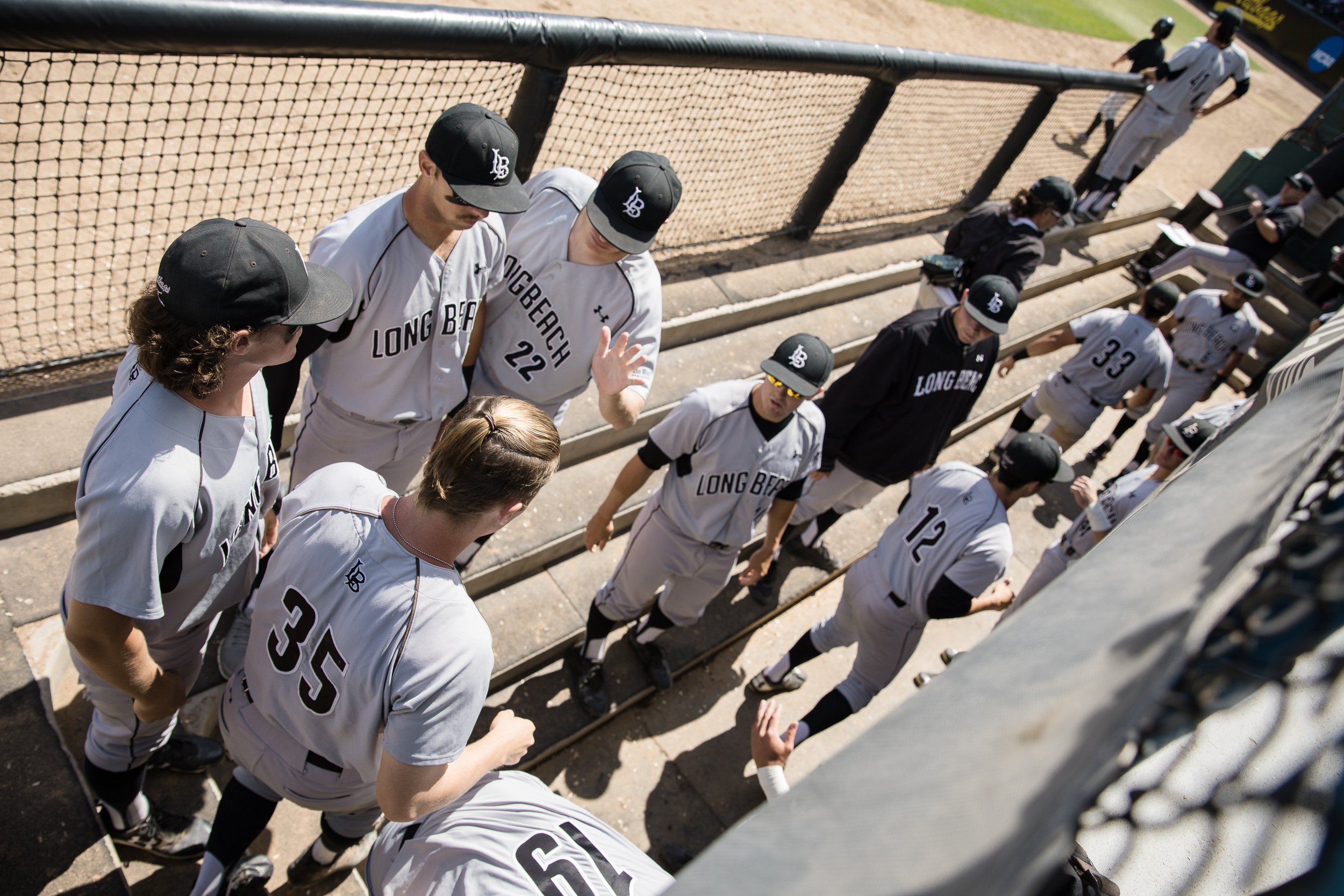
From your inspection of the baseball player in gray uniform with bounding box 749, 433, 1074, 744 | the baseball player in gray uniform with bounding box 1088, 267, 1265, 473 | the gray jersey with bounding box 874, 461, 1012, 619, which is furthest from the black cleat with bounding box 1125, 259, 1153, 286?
the gray jersey with bounding box 874, 461, 1012, 619

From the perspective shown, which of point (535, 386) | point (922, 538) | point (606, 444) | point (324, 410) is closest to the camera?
point (324, 410)

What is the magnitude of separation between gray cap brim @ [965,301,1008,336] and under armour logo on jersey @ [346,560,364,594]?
3184mm

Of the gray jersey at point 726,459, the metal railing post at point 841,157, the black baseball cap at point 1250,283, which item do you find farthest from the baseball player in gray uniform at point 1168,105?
the gray jersey at point 726,459

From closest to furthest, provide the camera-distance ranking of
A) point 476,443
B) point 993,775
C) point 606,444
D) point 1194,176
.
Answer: point 993,775 < point 476,443 < point 606,444 < point 1194,176

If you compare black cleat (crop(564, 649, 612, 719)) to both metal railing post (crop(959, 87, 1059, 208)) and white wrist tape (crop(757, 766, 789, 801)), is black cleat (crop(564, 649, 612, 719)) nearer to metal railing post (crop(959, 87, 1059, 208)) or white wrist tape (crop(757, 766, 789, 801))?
white wrist tape (crop(757, 766, 789, 801))

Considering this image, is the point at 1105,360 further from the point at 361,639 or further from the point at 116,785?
the point at 116,785

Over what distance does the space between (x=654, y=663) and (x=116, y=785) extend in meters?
2.23

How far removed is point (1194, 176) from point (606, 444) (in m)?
13.0

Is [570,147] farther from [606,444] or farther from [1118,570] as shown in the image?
[1118,570]

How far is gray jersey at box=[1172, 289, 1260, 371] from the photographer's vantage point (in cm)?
635

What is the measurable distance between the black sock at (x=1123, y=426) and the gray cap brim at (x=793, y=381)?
192 inches

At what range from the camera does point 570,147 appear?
5.14 m

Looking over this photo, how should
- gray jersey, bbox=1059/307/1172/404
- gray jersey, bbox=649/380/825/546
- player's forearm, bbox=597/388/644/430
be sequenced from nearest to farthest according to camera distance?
player's forearm, bbox=597/388/644/430
gray jersey, bbox=649/380/825/546
gray jersey, bbox=1059/307/1172/404

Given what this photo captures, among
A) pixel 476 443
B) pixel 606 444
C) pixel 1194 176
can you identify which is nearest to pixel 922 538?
pixel 606 444
